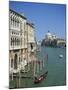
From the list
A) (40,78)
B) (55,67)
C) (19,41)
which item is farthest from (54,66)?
(19,41)

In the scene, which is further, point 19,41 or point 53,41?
point 53,41

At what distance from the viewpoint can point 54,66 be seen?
2.30m

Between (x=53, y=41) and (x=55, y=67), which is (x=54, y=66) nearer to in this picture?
(x=55, y=67)

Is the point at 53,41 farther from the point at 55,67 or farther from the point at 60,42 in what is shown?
the point at 55,67

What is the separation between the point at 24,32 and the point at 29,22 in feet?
0.38

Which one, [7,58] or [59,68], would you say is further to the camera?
[59,68]

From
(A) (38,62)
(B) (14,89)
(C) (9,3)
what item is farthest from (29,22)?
(B) (14,89)

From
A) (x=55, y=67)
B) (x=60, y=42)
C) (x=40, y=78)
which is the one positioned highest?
(x=60, y=42)

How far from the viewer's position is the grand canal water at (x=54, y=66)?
2.27m

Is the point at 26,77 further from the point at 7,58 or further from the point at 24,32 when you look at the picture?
the point at 24,32

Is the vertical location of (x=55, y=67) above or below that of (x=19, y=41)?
below

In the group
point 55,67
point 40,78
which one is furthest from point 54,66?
point 40,78

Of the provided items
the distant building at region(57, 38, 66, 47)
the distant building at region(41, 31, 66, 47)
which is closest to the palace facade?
the distant building at region(41, 31, 66, 47)

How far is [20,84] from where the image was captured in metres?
2.20
